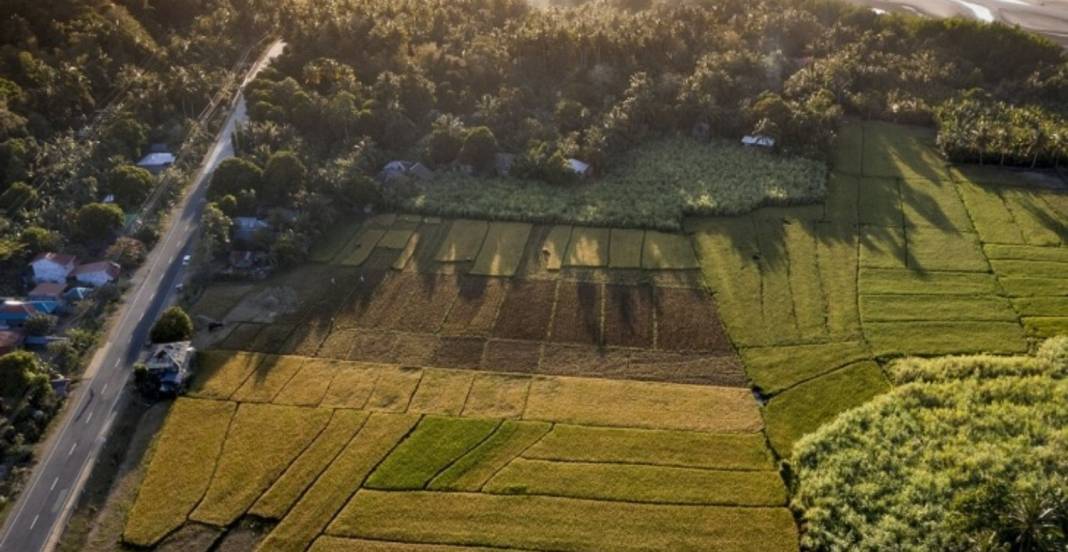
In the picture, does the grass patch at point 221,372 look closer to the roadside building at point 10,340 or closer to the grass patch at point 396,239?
the roadside building at point 10,340

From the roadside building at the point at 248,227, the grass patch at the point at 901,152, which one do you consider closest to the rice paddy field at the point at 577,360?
the grass patch at the point at 901,152

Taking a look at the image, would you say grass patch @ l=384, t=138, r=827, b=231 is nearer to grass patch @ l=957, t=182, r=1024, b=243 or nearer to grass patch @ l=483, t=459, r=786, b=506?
grass patch @ l=957, t=182, r=1024, b=243

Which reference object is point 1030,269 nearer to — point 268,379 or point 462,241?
point 462,241

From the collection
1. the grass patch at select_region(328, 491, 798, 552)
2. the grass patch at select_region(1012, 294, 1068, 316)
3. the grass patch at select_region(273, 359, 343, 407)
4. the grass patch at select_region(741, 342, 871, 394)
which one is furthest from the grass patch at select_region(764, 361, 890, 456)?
the grass patch at select_region(273, 359, 343, 407)

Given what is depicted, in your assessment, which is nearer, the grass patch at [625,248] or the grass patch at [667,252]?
the grass patch at [667,252]

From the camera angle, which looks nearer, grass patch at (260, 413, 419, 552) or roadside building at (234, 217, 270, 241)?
grass patch at (260, 413, 419, 552)

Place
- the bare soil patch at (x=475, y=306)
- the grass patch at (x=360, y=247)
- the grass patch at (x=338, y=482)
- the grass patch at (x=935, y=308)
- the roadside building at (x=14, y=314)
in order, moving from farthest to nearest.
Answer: the grass patch at (x=360, y=247)
the bare soil patch at (x=475, y=306)
the roadside building at (x=14, y=314)
the grass patch at (x=935, y=308)
the grass patch at (x=338, y=482)

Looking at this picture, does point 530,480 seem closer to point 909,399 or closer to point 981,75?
point 909,399
